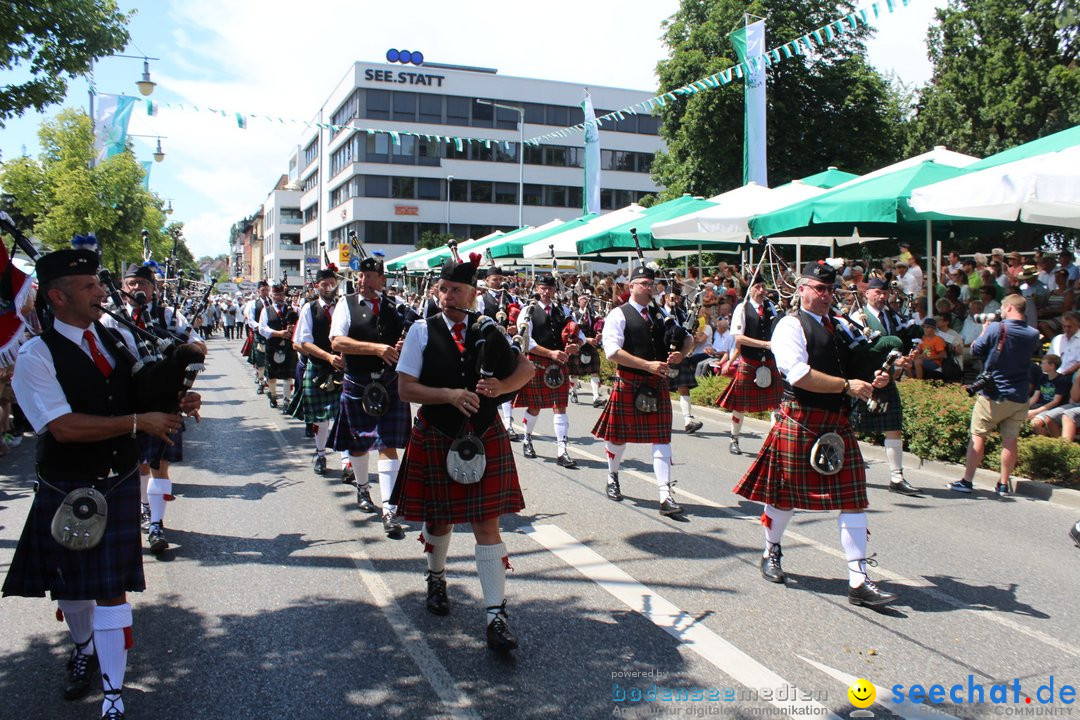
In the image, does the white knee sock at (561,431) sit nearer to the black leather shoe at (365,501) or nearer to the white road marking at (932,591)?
the white road marking at (932,591)

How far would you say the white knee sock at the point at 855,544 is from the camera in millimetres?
4301

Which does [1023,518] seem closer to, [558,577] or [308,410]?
[558,577]

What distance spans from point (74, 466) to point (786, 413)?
3573 mm

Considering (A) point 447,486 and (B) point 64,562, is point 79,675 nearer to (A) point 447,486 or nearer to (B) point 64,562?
(B) point 64,562

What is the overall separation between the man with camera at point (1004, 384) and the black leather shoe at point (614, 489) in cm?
314

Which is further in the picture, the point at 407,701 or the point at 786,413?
the point at 786,413

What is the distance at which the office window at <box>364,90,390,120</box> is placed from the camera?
155 ft

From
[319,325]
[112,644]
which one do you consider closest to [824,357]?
[112,644]

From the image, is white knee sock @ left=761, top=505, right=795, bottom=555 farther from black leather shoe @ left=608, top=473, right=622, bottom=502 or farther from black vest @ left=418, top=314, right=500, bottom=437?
black leather shoe @ left=608, top=473, right=622, bottom=502

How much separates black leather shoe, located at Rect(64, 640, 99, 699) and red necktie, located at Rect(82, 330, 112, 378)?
Answer: 4.00 feet

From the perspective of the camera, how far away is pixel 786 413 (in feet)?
14.9

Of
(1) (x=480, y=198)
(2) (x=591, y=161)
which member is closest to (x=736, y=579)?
(2) (x=591, y=161)

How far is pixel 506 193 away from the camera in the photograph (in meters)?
51.8

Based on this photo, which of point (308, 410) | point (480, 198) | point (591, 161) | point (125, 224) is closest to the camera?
point (308, 410)
